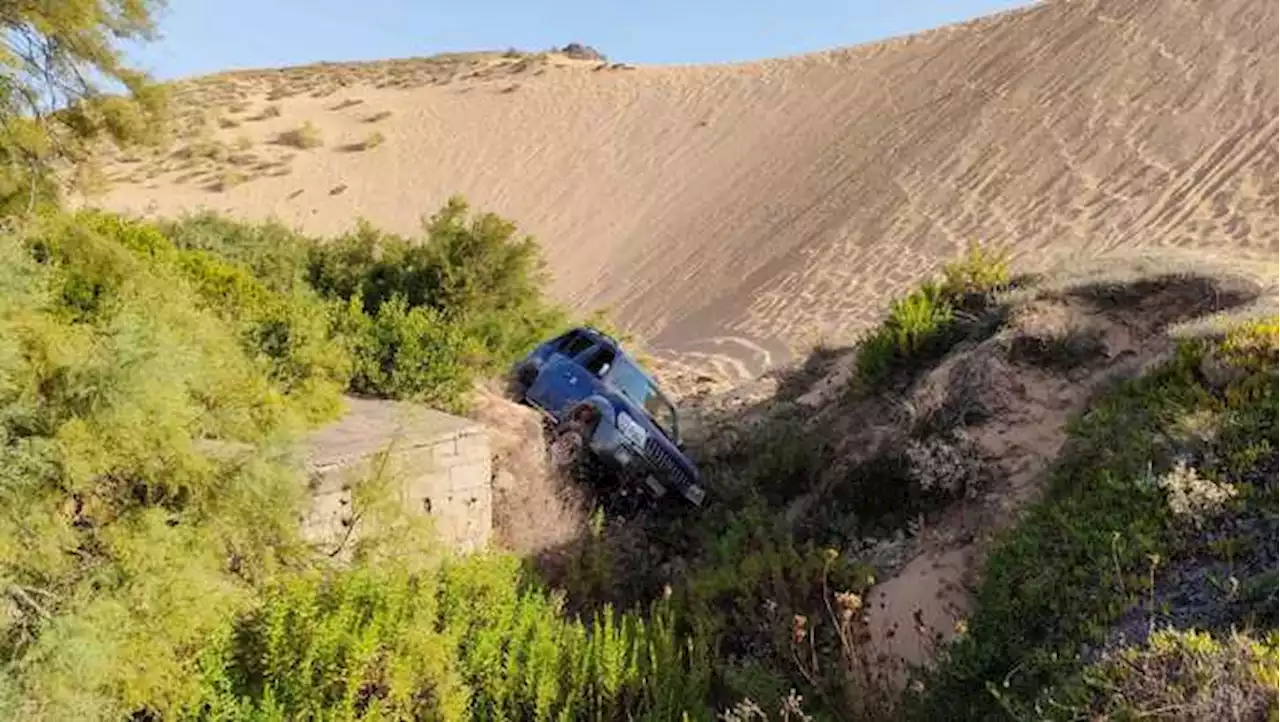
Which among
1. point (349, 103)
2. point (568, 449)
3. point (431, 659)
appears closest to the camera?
point (431, 659)

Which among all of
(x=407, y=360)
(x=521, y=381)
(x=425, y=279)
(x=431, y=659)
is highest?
(x=425, y=279)

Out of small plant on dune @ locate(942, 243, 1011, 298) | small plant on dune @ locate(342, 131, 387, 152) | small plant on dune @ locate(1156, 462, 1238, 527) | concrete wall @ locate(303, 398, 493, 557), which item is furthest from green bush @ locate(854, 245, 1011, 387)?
small plant on dune @ locate(342, 131, 387, 152)

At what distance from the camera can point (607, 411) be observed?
9945mm

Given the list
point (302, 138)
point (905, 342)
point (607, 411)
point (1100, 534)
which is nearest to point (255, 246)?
point (607, 411)

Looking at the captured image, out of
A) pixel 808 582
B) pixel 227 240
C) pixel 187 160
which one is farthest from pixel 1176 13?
pixel 187 160

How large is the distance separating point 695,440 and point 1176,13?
20.6 m

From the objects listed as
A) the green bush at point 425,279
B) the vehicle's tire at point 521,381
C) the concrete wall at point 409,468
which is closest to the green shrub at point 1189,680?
the concrete wall at point 409,468

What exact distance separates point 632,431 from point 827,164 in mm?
20161

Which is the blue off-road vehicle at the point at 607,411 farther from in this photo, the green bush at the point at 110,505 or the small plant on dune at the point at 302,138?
the small plant on dune at the point at 302,138

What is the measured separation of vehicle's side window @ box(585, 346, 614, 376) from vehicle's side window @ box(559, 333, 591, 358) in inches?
9.2

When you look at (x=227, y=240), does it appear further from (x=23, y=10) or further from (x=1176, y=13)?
(x=1176, y=13)

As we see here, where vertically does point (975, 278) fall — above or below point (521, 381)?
above

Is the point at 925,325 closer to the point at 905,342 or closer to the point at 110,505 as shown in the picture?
the point at 905,342

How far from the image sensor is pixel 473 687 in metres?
5.82
